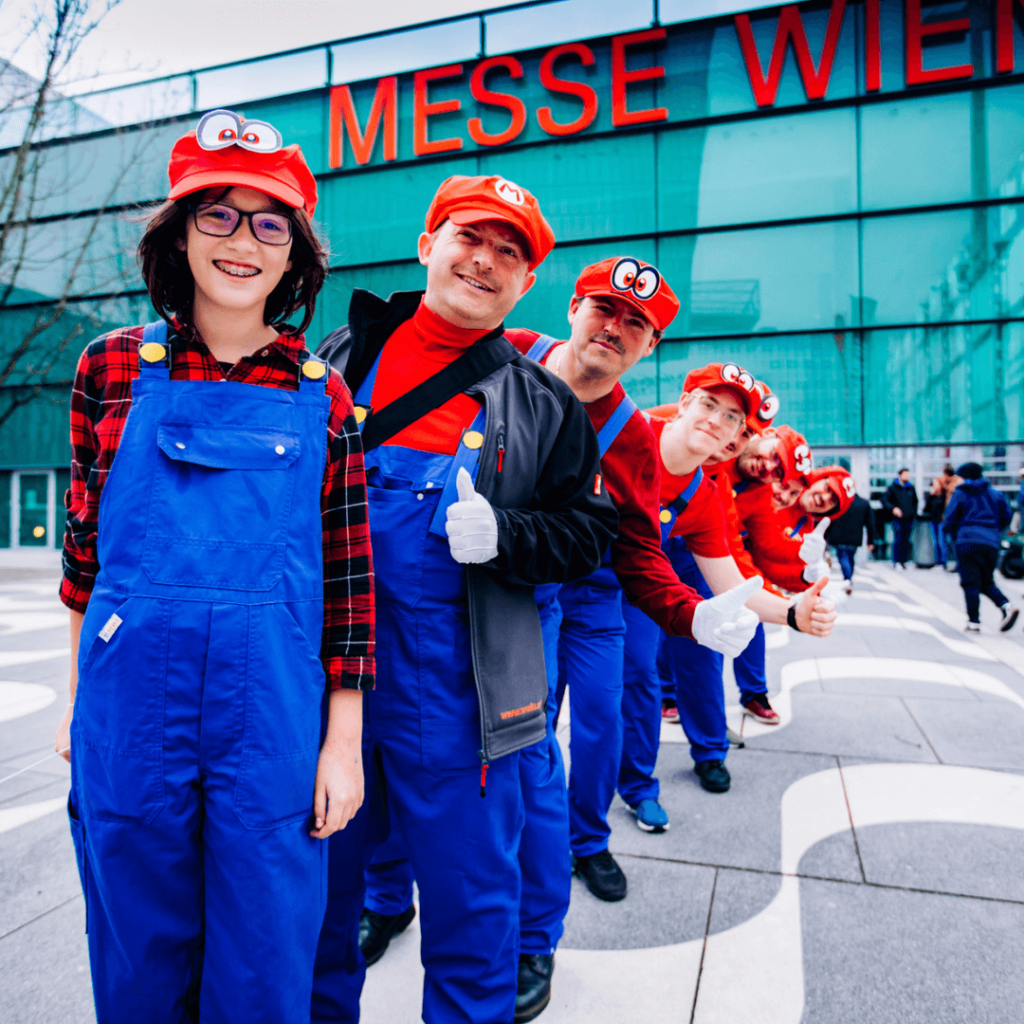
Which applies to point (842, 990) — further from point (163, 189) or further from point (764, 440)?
point (163, 189)

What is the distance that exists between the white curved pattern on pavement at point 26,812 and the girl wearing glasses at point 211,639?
223 cm

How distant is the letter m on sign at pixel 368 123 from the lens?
14.2 m

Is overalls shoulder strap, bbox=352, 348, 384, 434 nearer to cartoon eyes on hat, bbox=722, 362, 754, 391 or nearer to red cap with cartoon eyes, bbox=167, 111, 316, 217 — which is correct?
red cap with cartoon eyes, bbox=167, 111, 316, 217

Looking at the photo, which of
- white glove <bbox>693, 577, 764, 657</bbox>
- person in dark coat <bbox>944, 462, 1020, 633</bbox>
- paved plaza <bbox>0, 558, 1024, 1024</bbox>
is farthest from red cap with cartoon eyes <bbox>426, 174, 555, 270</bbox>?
person in dark coat <bbox>944, 462, 1020, 633</bbox>

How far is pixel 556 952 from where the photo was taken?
89.2 inches

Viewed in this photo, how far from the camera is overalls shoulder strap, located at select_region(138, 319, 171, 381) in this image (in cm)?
124

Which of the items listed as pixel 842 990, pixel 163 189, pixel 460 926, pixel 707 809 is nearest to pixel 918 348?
pixel 707 809

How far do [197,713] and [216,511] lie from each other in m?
0.32

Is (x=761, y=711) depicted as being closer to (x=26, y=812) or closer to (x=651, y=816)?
(x=651, y=816)

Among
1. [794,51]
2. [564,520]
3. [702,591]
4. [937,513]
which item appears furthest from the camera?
[937,513]

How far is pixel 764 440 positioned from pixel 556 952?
3.01m

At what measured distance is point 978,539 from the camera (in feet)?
26.0

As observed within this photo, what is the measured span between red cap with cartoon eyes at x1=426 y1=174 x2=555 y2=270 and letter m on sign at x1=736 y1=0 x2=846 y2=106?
12991 millimetres

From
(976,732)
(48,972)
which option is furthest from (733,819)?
(48,972)
